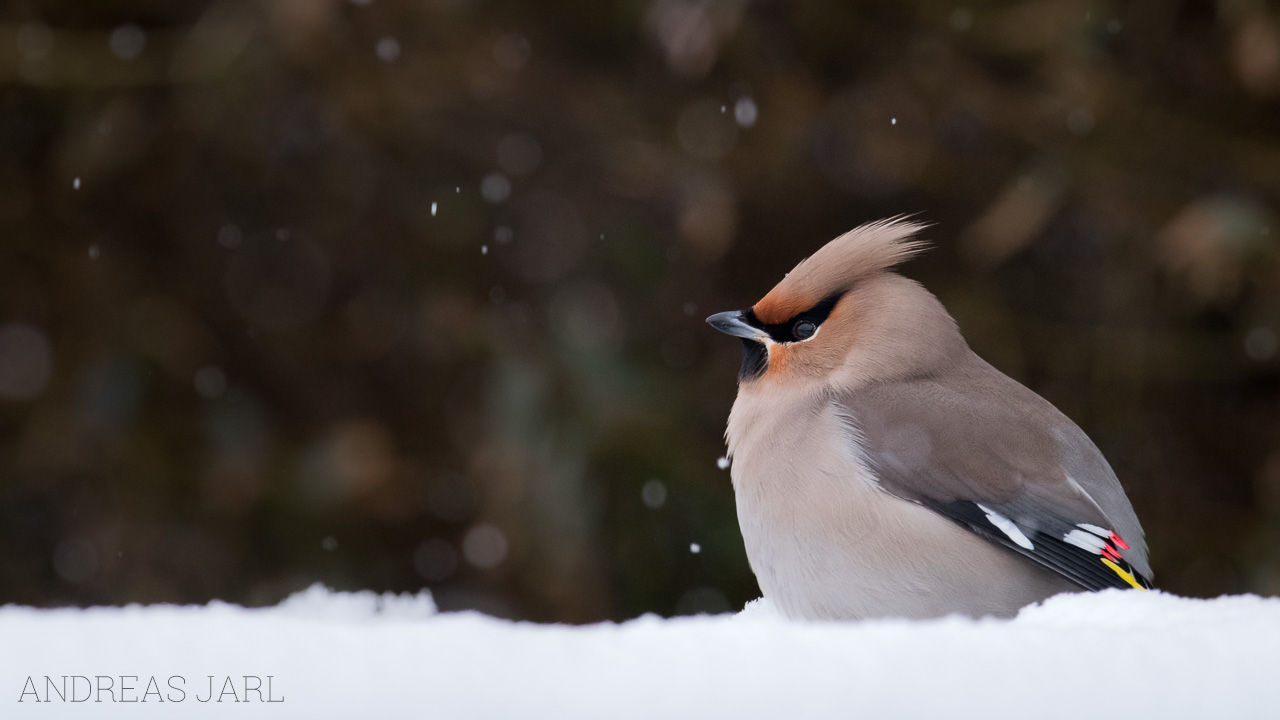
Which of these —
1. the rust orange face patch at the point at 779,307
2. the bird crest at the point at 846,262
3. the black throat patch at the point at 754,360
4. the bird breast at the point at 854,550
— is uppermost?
the bird crest at the point at 846,262

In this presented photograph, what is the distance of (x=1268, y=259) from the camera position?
3.67m

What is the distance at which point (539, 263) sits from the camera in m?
4.28

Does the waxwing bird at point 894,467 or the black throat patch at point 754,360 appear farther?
the black throat patch at point 754,360

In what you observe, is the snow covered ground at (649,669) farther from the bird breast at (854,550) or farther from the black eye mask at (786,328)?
the black eye mask at (786,328)

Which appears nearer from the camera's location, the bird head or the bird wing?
the bird wing

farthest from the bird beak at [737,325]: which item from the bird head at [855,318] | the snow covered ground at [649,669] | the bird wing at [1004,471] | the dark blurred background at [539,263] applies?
the dark blurred background at [539,263]

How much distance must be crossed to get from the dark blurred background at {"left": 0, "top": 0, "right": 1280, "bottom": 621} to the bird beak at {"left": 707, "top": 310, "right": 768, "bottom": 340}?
64.6 inches

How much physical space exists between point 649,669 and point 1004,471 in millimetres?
1265

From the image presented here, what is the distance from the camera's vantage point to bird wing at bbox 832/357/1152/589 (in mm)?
1771

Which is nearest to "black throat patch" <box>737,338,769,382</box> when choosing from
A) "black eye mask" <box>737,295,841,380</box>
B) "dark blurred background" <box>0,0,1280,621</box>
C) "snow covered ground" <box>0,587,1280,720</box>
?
"black eye mask" <box>737,295,841,380</box>

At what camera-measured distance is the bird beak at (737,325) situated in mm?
2156

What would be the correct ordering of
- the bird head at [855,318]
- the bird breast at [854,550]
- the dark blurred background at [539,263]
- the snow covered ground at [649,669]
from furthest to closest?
1. the dark blurred background at [539,263]
2. the bird head at [855,318]
3. the bird breast at [854,550]
4. the snow covered ground at [649,669]

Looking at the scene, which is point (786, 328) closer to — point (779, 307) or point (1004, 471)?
point (779, 307)

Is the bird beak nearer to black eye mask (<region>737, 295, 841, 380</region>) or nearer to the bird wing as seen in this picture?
black eye mask (<region>737, 295, 841, 380</region>)
